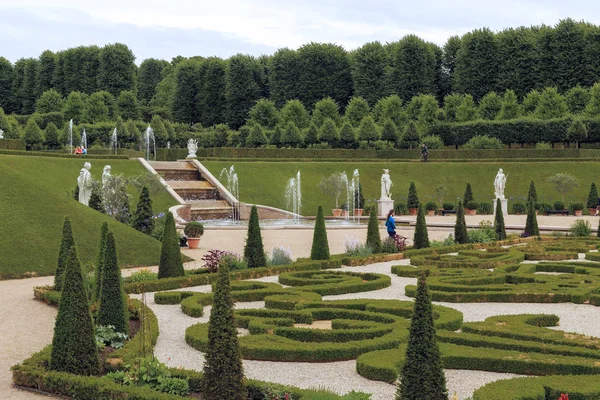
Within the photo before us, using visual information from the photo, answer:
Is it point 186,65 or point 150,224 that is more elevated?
point 186,65

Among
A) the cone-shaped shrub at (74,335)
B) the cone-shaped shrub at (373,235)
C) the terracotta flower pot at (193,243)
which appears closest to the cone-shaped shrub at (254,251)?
the cone-shaped shrub at (373,235)

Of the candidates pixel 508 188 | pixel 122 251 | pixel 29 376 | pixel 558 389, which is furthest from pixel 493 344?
pixel 508 188

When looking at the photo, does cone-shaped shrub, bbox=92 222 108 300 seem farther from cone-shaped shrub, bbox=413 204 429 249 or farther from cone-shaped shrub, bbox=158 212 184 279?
cone-shaped shrub, bbox=413 204 429 249

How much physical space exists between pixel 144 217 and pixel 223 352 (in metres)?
17.9

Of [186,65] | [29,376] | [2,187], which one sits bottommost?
[29,376]

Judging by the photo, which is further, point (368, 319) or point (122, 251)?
point (122, 251)

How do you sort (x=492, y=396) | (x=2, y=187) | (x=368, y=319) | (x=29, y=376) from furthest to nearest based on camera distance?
(x=2, y=187) → (x=368, y=319) → (x=29, y=376) → (x=492, y=396)

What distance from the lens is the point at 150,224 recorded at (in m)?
25.0

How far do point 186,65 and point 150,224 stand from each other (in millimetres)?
59893

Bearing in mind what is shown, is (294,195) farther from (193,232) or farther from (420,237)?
(420,237)

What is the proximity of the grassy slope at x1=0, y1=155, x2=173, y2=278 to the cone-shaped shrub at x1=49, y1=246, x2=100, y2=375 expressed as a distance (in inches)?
404

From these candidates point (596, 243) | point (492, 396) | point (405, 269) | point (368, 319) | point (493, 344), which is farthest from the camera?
point (596, 243)

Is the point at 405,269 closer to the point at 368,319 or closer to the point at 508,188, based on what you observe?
the point at 368,319

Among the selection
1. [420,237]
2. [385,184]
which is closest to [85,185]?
[420,237]
